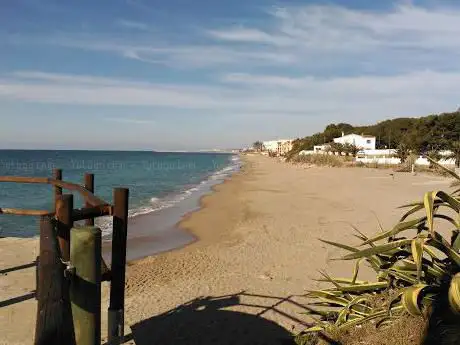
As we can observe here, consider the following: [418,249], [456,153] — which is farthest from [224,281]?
[456,153]

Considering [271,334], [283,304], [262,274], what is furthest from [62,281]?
[262,274]

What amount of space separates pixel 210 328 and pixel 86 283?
3674 mm

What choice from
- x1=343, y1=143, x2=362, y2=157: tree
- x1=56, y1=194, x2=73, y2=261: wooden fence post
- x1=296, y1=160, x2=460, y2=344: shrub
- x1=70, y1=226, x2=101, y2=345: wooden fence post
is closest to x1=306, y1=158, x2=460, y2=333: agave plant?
x1=296, y1=160, x2=460, y2=344: shrub

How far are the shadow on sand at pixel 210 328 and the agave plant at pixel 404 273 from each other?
1093mm

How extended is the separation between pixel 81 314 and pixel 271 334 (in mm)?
3606

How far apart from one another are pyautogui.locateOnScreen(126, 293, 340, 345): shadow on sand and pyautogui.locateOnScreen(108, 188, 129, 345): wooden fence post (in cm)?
175

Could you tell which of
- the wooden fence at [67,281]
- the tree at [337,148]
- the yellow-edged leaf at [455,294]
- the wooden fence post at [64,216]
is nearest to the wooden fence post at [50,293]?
the wooden fence at [67,281]

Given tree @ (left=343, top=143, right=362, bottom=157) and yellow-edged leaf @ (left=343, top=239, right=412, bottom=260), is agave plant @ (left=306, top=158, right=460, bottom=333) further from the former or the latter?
tree @ (left=343, top=143, right=362, bottom=157)

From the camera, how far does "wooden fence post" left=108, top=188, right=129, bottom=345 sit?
3.06 metres

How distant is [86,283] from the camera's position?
2520mm

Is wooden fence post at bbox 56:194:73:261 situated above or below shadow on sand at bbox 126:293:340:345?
above

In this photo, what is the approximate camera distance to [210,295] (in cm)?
731

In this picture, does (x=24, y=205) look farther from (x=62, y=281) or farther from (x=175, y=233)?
(x=62, y=281)

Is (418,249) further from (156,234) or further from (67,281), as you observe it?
(156,234)
